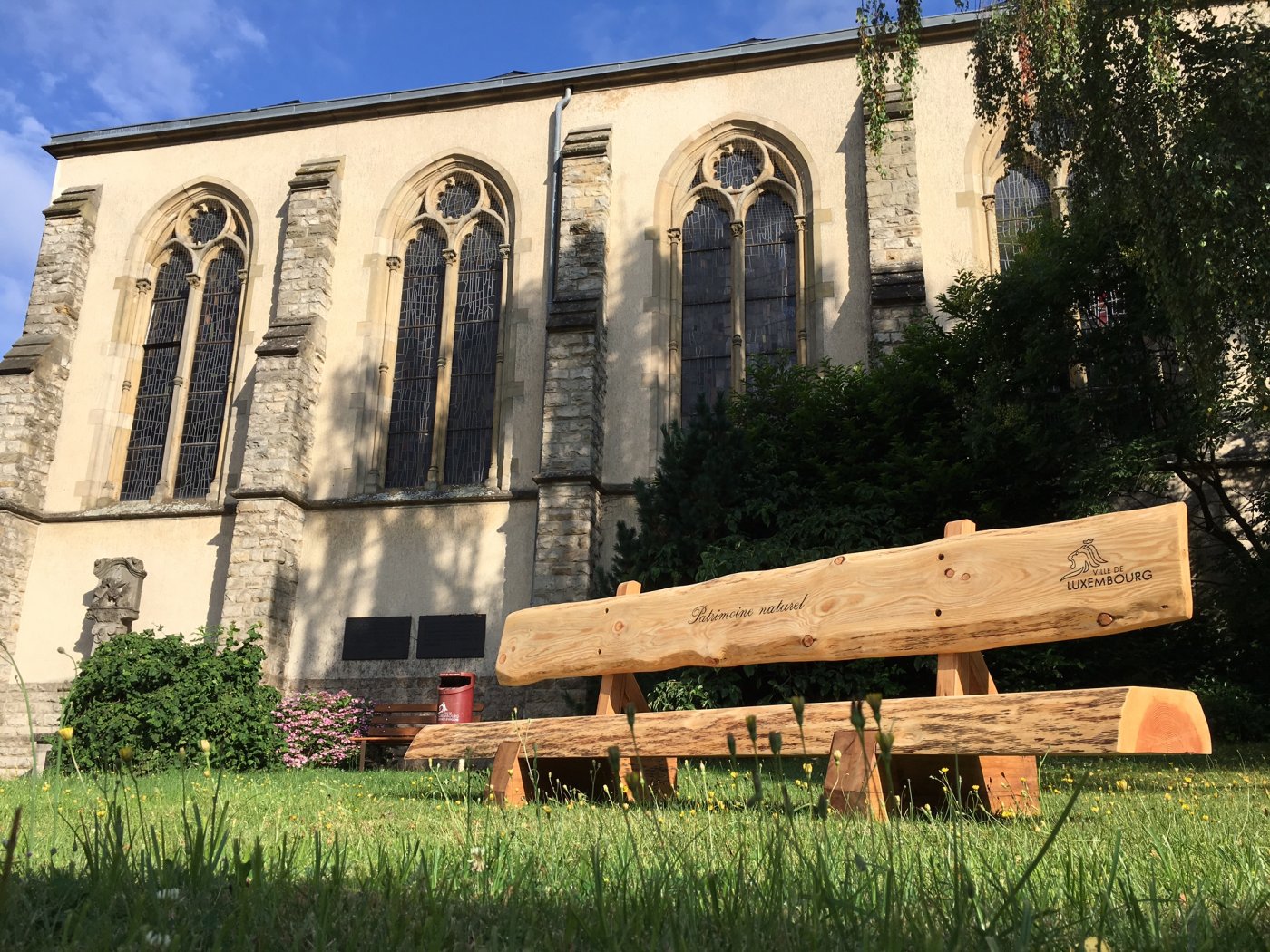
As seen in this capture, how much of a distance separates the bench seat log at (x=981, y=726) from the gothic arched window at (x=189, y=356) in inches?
577

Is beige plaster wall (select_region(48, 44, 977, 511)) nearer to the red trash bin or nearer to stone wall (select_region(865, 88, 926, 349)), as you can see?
stone wall (select_region(865, 88, 926, 349))

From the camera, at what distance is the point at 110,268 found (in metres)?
19.2

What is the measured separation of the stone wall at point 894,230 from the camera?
48.8ft

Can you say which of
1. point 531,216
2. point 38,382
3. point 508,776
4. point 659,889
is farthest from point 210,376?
point 659,889

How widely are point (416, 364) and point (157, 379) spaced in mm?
5074

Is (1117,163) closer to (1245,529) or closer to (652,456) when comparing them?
(1245,529)

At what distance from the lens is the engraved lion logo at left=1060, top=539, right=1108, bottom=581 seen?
4172mm

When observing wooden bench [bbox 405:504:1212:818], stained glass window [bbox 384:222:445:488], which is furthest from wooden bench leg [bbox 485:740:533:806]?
stained glass window [bbox 384:222:445:488]

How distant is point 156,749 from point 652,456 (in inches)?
314

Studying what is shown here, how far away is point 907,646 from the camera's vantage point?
4.72 m

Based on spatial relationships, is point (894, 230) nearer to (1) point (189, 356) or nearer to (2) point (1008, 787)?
(2) point (1008, 787)

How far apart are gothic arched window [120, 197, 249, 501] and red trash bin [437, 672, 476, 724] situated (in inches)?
245

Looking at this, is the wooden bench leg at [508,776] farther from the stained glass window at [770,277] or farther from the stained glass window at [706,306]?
the stained glass window at [770,277]

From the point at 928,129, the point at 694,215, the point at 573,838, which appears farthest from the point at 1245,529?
the point at 573,838
